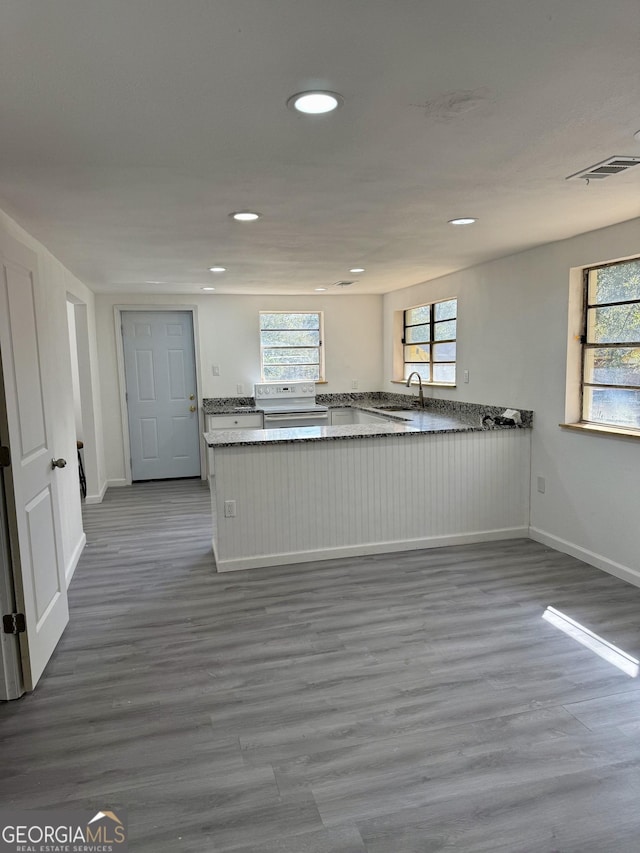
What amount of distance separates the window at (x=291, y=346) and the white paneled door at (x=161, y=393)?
2.94ft

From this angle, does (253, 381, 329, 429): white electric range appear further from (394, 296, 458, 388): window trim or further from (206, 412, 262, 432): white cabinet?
(394, 296, 458, 388): window trim

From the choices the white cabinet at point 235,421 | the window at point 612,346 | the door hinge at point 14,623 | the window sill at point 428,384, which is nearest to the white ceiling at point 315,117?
the window at point 612,346

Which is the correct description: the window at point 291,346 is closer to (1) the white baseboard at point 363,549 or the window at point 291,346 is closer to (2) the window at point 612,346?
(1) the white baseboard at point 363,549

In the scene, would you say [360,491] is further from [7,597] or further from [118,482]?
[118,482]

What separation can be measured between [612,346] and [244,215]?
2398 mm

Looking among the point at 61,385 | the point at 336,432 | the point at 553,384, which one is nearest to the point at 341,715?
the point at 336,432

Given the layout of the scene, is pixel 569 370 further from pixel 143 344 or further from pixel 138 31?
pixel 143 344

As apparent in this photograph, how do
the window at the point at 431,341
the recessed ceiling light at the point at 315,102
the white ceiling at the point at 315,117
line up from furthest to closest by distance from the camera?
the window at the point at 431,341 → the recessed ceiling light at the point at 315,102 → the white ceiling at the point at 315,117

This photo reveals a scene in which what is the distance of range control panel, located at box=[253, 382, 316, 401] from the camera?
629cm

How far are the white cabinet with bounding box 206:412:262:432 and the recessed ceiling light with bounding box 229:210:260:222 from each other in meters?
3.27

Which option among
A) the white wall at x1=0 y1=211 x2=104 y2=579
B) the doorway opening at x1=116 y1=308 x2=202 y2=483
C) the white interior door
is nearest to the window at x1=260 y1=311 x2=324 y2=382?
the doorway opening at x1=116 y1=308 x2=202 y2=483

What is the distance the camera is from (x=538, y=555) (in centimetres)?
387

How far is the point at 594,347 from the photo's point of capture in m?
3.60

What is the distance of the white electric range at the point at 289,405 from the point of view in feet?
19.9
